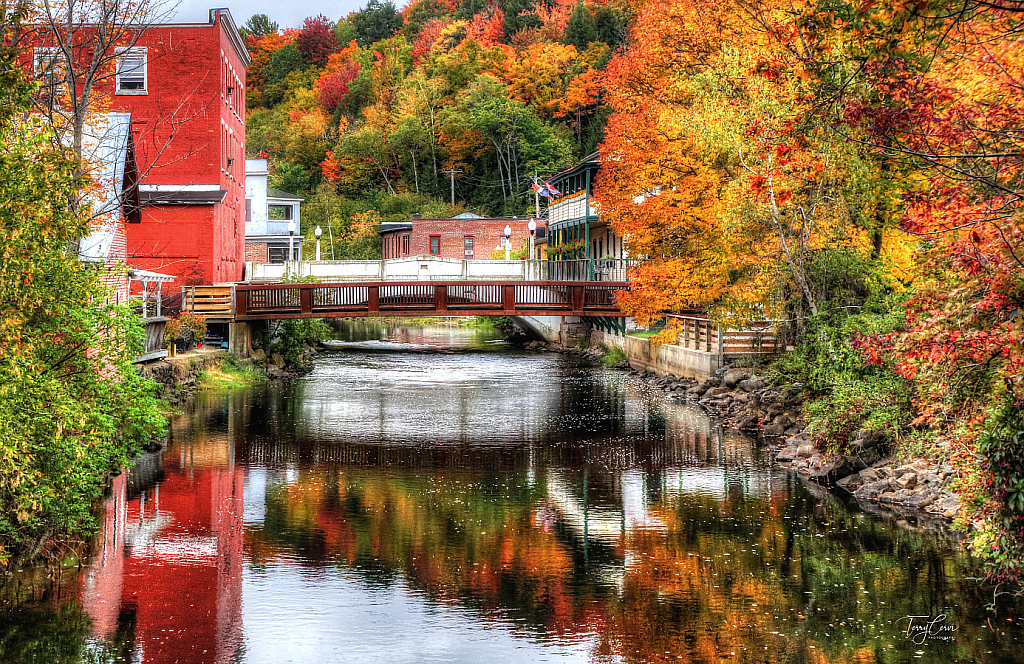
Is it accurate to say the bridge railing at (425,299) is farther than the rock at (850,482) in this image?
Yes

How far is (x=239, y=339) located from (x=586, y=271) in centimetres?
1469

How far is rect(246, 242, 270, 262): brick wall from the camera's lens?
2879 inches

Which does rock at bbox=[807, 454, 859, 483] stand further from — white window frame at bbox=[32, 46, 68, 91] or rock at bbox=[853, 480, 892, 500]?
white window frame at bbox=[32, 46, 68, 91]

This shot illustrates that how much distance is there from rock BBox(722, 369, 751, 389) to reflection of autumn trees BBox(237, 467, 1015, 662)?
12.3 meters

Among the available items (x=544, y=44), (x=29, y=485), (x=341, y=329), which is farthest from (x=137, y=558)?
(x=544, y=44)

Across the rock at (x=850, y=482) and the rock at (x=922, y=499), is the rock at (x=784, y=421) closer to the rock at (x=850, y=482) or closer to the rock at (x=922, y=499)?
the rock at (x=850, y=482)

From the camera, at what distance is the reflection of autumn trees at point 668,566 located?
483 inches

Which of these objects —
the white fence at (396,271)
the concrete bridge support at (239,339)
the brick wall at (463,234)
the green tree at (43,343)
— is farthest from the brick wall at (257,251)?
the green tree at (43,343)

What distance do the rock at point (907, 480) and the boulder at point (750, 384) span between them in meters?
10.8

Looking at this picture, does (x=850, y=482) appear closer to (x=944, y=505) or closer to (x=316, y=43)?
(x=944, y=505)

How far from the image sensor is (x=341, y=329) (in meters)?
68.8

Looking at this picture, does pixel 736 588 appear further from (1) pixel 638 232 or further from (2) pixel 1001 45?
(1) pixel 638 232

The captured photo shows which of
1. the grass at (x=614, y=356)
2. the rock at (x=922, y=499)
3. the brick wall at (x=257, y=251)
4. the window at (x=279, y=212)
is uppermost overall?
the window at (x=279, y=212)

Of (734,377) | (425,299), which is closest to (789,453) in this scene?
(734,377)
